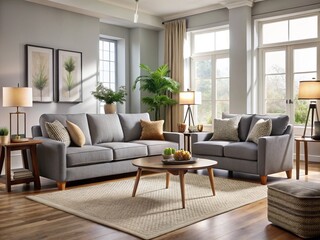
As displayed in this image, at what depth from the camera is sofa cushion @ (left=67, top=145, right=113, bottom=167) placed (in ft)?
14.8

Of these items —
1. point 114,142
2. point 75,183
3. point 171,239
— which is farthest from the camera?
point 114,142

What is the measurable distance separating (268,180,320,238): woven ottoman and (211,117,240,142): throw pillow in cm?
241

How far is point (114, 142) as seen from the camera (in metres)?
5.51

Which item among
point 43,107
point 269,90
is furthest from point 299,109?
point 43,107

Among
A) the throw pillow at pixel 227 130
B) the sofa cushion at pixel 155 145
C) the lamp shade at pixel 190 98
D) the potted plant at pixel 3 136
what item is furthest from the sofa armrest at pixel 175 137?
the potted plant at pixel 3 136

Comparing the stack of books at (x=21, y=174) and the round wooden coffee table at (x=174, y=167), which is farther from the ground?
the round wooden coffee table at (x=174, y=167)

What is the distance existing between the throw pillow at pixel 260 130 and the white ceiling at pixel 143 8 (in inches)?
109

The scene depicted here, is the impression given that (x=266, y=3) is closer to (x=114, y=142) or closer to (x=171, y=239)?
(x=114, y=142)

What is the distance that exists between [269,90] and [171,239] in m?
4.87

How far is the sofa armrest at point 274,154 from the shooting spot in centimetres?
462

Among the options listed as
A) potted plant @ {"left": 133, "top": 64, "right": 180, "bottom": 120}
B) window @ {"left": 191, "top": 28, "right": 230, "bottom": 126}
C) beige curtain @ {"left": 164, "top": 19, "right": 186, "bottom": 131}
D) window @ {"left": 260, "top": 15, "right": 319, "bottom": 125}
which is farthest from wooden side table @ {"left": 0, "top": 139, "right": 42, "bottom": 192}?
window @ {"left": 260, "top": 15, "right": 319, "bottom": 125}

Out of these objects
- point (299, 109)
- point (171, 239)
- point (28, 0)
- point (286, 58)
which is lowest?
point (171, 239)

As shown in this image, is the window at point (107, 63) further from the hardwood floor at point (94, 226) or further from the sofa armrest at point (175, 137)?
the hardwood floor at point (94, 226)

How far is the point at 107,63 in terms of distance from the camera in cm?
815
